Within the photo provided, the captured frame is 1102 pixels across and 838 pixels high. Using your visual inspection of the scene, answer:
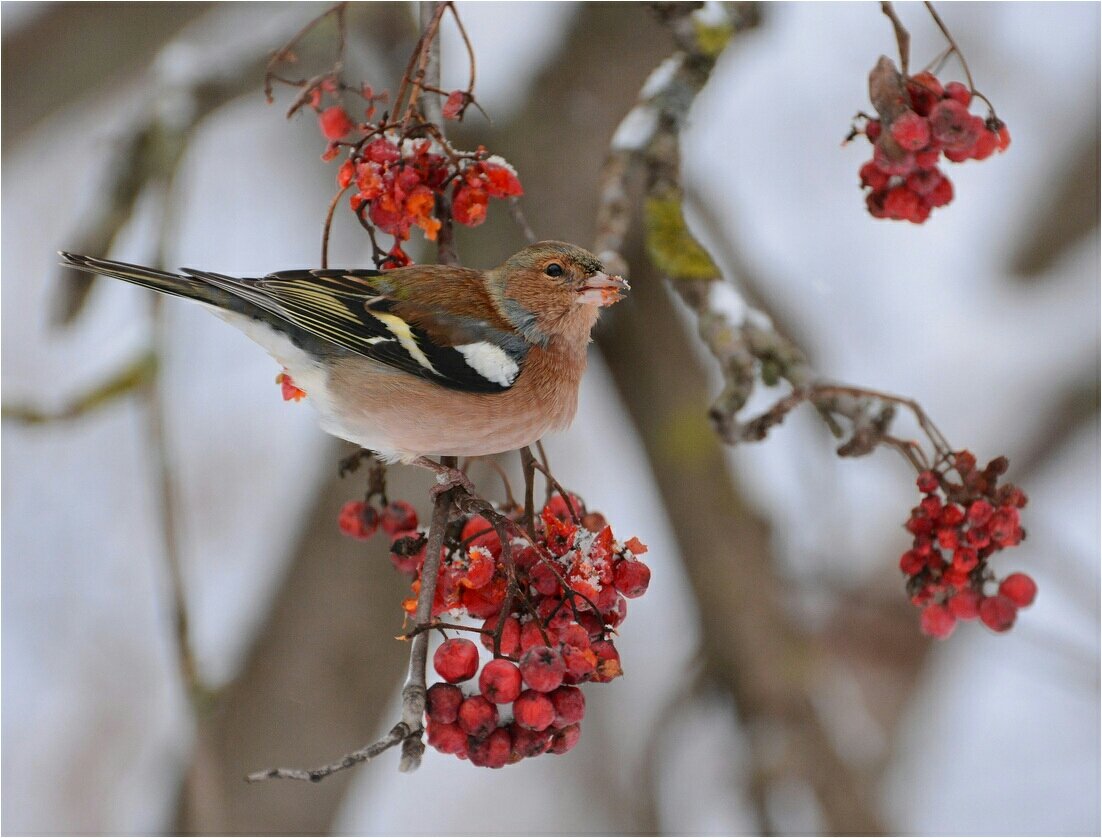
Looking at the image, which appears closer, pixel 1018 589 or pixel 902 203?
pixel 1018 589

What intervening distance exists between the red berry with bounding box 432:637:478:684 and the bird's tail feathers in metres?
1.37

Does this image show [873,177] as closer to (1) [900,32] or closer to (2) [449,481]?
(1) [900,32]

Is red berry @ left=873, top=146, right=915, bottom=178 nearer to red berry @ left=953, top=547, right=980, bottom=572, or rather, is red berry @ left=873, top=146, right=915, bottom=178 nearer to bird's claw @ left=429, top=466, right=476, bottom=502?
red berry @ left=953, top=547, right=980, bottom=572

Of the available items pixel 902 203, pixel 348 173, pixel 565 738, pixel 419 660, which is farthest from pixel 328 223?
pixel 902 203

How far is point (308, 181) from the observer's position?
23.0ft

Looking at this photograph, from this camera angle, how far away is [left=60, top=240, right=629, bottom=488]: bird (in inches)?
Result: 109

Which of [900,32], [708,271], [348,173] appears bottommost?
[708,271]

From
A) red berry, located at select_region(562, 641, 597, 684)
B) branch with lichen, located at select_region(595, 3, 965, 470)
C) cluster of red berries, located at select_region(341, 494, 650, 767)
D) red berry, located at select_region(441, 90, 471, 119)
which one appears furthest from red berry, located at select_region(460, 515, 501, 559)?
red berry, located at select_region(441, 90, 471, 119)

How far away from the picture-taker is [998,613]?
2510 mm

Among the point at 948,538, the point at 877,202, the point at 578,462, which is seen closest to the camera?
the point at 948,538

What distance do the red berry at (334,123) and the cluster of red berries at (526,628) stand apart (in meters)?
1.14

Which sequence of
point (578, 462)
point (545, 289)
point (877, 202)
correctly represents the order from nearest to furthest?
point (877, 202)
point (545, 289)
point (578, 462)

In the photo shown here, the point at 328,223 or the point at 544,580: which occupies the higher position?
the point at 328,223

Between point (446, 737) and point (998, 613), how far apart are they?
1.39 m
